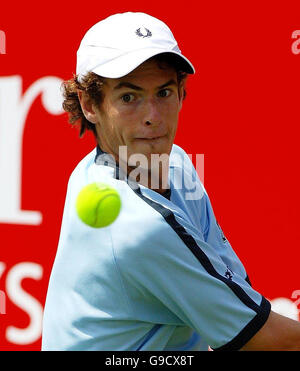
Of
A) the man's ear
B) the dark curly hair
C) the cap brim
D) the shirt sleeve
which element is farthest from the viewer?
the man's ear

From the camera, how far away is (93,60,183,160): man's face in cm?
206

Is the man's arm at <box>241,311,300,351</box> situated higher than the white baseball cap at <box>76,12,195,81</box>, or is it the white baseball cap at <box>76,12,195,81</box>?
the white baseball cap at <box>76,12,195,81</box>

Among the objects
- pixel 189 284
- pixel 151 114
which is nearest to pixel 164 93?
pixel 151 114

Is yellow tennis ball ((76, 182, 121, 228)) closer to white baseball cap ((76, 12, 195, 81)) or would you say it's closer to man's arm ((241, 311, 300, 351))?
white baseball cap ((76, 12, 195, 81))

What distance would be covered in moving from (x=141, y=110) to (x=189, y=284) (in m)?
0.58

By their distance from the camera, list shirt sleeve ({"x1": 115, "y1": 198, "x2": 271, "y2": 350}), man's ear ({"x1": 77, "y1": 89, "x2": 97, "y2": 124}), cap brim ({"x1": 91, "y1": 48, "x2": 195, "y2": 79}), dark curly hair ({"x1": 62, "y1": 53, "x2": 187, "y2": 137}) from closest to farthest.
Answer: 1. shirt sleeve ({"x1": 115, "y1": 198, "x2": 271, "y2": 350})
2. cap brim ({"x1": 91, "y1": 48, "x2": 195, "y2": 79})
3. dark curly hair ({"x1": 62, "y1": 53, "x2": 187, "y2": 137})
4. man's ear ({"x1": 77, "y1": 89, "x2": 97, "y2": 124})

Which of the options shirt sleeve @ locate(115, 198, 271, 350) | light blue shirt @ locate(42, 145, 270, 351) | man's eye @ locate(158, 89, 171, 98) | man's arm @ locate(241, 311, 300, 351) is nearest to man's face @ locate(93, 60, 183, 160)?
man's eye @ locate(158, 89, 171, 98)

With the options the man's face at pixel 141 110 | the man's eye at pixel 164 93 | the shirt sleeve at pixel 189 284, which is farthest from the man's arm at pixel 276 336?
the man's eye at pixel 164 93

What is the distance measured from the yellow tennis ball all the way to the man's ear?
330 mm

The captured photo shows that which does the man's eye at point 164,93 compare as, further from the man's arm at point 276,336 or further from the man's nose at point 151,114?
the man's arm at point 276,336

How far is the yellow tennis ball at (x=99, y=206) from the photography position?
1.92 metres

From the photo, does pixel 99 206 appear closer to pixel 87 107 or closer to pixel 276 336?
pixel 87 107

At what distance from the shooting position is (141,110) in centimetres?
207

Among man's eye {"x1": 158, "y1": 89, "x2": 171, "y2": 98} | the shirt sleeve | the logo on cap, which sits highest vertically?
the logo on cap
